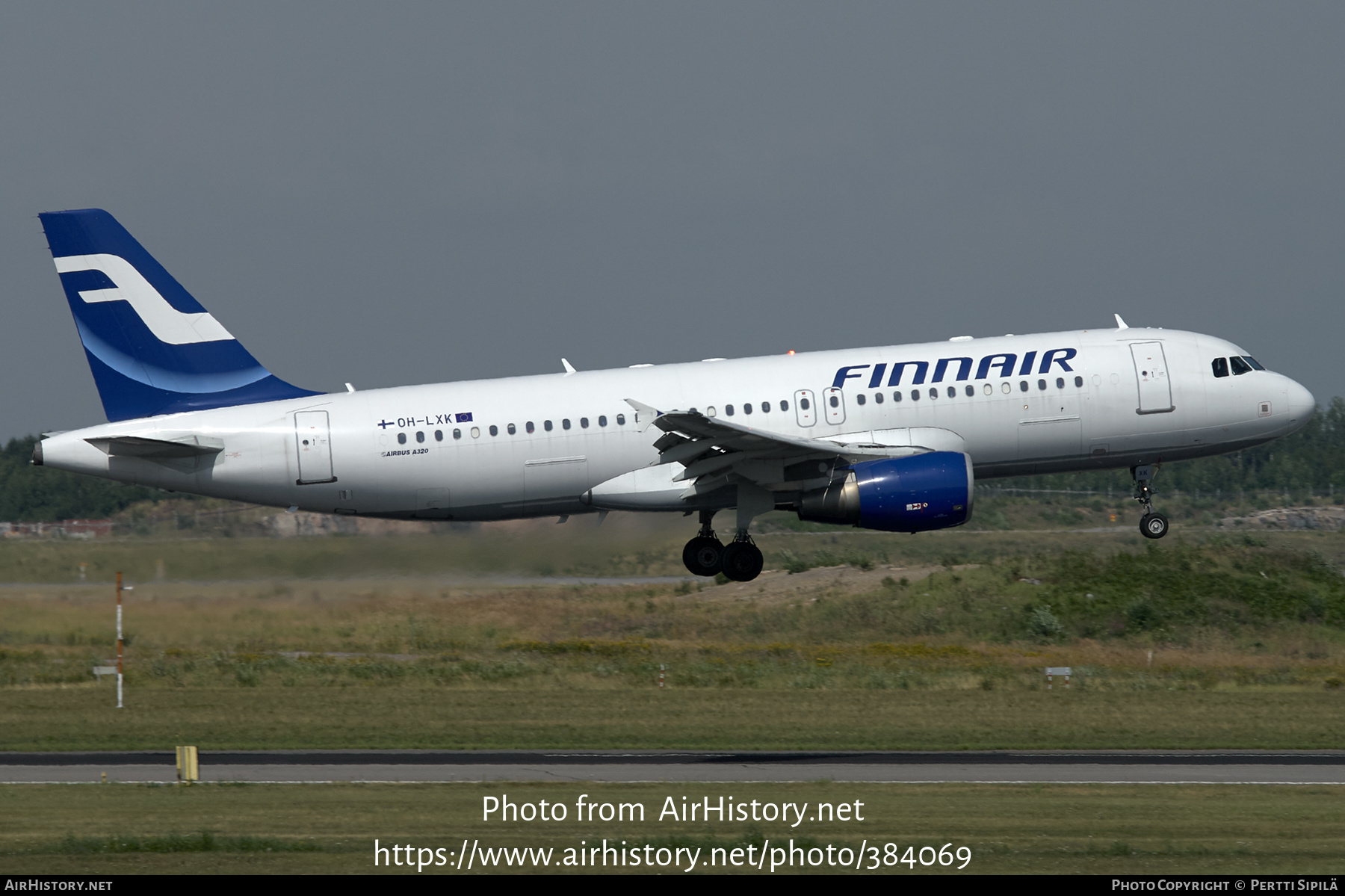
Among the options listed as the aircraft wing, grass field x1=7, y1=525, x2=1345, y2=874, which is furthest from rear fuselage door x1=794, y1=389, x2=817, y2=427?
grass field x1=7, y1=525, x2=1345, y2=874

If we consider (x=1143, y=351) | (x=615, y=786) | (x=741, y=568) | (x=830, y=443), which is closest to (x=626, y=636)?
(x=741, y=568)

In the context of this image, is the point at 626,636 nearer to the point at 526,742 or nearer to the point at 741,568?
the point at 741,568

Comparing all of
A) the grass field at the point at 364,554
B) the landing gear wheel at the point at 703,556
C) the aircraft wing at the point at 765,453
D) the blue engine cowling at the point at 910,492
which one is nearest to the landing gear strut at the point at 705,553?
the landing gear wheel at the point at 703,556

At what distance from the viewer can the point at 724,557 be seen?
32.2 meters

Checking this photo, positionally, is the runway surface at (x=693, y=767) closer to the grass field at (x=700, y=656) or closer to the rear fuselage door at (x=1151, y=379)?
the grass field at (x=700, y=656)

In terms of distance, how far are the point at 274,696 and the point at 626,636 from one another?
1137 centimetres

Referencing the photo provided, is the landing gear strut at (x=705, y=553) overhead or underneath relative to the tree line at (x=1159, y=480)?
underneath

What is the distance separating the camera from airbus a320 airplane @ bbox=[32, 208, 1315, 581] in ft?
→ 101

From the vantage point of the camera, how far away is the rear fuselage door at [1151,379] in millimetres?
31359

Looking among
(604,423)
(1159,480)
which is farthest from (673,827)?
(1159,480)

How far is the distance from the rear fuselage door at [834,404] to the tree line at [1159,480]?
20.6m

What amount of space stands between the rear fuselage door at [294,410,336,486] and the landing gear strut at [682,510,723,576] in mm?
7469

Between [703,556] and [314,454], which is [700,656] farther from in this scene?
[314,454]

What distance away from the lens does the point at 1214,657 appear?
40.2m
